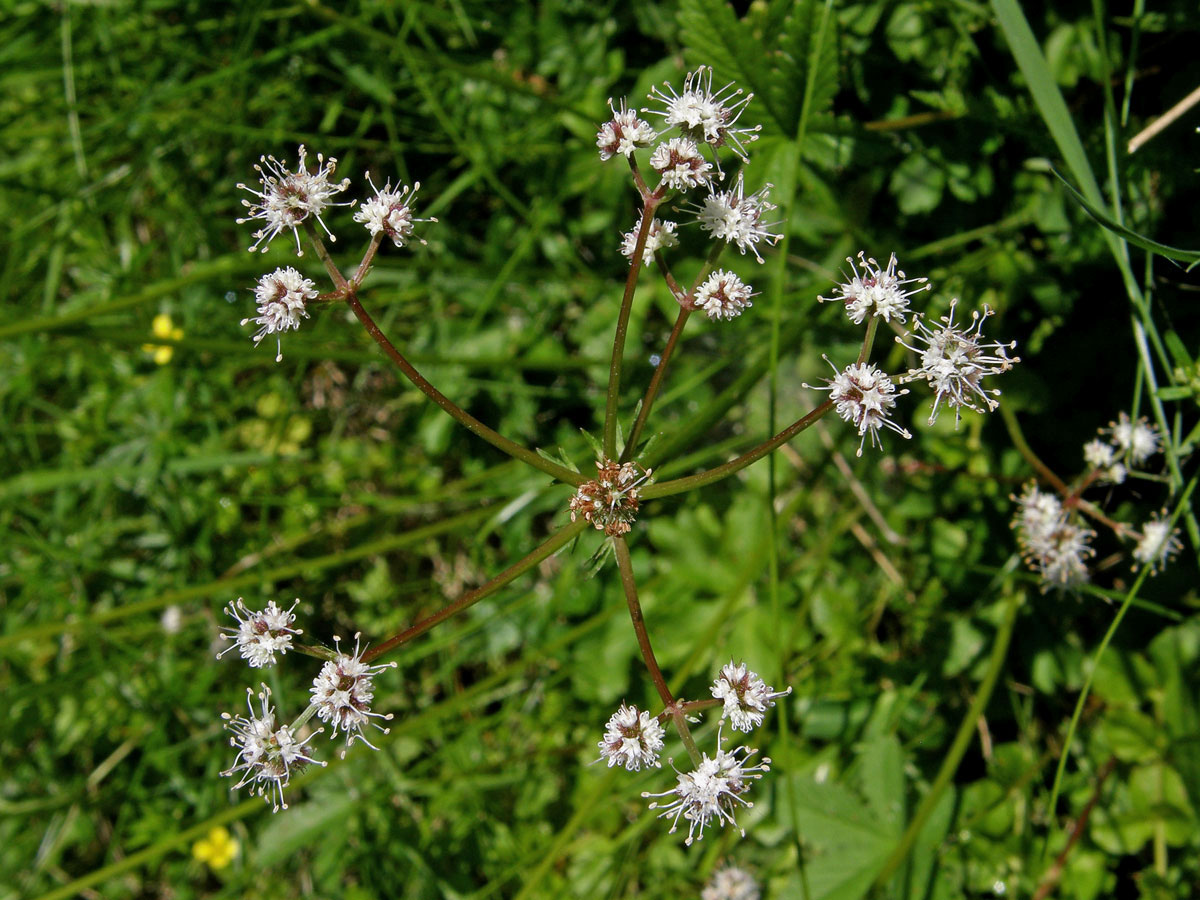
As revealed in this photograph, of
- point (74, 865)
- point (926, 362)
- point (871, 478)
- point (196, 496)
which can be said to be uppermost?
point (926, 362)

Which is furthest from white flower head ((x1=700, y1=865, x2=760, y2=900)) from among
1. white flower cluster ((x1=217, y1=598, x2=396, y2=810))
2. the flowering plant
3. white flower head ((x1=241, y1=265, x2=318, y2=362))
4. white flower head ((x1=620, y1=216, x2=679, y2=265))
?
white flower head ((x1=241, y1=265, x2=318, y2=362))

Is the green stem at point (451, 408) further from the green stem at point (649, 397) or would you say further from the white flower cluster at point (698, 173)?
the white flower cluster at point (698, 173)

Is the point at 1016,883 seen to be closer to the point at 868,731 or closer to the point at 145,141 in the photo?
the point at 868,731

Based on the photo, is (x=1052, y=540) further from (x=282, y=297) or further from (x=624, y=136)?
(x=282, y=297)

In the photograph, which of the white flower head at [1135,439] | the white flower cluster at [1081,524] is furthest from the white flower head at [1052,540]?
the white flower head at [1135,439]

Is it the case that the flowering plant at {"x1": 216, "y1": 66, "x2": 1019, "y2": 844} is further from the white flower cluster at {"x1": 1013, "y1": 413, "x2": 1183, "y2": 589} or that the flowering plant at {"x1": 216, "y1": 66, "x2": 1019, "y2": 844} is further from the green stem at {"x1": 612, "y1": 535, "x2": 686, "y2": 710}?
the white flower cluster at {"x1": 1013, "y1": 413, "x2": 1183, "y2": 589}

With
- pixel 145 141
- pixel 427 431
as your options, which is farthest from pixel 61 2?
pixel 427 431
